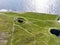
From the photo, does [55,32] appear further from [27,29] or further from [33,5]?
[33,5]

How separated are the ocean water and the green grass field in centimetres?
115

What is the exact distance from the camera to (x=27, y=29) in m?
3.44

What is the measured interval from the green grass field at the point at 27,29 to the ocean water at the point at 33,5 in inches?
45.2

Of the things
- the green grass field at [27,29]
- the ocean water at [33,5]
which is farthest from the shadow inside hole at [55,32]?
the ocean water at [33,5]

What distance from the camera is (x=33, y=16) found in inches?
158

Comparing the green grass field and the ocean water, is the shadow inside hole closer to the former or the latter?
the green grass field

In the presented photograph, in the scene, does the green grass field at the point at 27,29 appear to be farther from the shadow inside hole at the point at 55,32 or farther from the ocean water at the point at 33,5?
the ocean water at the point at 33,5

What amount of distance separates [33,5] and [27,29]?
213 cm

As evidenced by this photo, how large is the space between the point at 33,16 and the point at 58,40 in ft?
3.24

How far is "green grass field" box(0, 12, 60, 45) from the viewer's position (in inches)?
125

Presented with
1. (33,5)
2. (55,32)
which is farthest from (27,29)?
(33,5)

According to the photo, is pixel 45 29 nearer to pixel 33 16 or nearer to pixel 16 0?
pixel 33 16

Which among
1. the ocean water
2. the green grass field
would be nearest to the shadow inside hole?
the green grass field

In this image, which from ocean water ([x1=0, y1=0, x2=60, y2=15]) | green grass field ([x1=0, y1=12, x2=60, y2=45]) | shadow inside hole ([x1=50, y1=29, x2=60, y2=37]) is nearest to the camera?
green grass field ([x1=0, y1=12, x2=60, y2=45])
